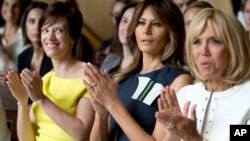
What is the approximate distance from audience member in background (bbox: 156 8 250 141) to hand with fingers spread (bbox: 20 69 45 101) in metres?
0.51

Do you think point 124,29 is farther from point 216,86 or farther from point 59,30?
point 216,86

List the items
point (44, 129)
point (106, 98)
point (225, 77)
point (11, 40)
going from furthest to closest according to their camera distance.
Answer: point (11, 40), point (44, 129), point (106, 98), point (225, 77)

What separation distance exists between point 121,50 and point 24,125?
1.01 meters

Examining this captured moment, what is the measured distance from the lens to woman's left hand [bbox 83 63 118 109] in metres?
1.60

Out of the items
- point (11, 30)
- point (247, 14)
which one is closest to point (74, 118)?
point (247, 14)

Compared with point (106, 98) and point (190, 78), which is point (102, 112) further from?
point (190, 78)

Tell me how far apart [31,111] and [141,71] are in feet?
1.49

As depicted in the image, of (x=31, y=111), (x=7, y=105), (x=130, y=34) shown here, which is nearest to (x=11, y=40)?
(x=7, y=105)

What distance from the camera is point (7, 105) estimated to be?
85.0 inches

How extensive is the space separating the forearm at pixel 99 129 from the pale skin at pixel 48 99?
0.07 m

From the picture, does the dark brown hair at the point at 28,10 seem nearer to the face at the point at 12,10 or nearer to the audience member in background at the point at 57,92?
the face at the point at 12,10

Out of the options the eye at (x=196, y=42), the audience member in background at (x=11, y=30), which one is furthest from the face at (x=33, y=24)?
the eye at (x=196, y=42)

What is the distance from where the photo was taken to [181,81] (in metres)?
1.66

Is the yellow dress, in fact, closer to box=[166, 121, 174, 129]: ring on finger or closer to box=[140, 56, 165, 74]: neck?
box=[140, 56, 165, 74]: neck
